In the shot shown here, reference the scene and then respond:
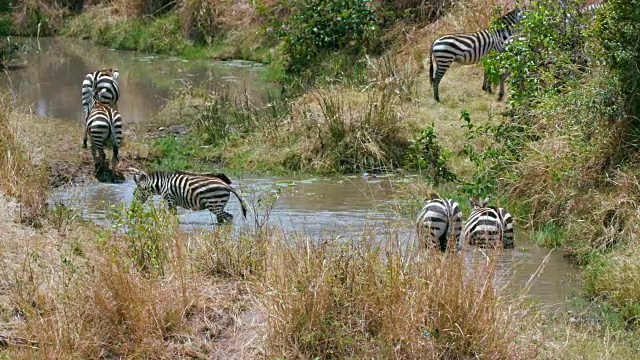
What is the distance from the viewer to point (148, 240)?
8.04 meters

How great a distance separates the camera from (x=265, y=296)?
7.29m

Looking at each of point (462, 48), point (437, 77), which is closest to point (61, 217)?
point (437, 77)

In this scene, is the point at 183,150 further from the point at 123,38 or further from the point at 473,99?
the point at 123,38

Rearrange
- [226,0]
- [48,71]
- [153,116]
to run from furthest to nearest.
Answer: [226,0] → [48,71] → [153,116]

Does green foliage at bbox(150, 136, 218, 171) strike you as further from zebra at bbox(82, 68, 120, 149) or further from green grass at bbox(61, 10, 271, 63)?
green grass at bbox(61, 10, 271, 63)

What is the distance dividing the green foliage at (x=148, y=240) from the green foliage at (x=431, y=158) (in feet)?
17.6

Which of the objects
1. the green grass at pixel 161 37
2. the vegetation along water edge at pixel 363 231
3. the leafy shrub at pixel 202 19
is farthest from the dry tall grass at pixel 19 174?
the leafy shrub at pixel 202 19

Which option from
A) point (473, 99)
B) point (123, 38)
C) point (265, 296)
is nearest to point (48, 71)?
point (123, 38)

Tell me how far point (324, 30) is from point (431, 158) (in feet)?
28.3

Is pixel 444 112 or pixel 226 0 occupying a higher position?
pixel 226 0

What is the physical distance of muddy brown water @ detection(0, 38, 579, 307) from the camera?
1006cm

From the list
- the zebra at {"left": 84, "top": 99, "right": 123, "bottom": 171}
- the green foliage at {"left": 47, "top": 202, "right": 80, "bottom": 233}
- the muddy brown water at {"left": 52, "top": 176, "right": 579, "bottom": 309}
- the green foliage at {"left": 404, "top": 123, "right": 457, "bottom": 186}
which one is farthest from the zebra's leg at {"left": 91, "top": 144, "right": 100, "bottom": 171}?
the green foliage at {"left": 404, "top": 123, "right": 457, "bottom": 186}

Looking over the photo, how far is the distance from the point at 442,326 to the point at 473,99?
36.2 ft

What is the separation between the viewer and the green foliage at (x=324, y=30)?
2134 cm
